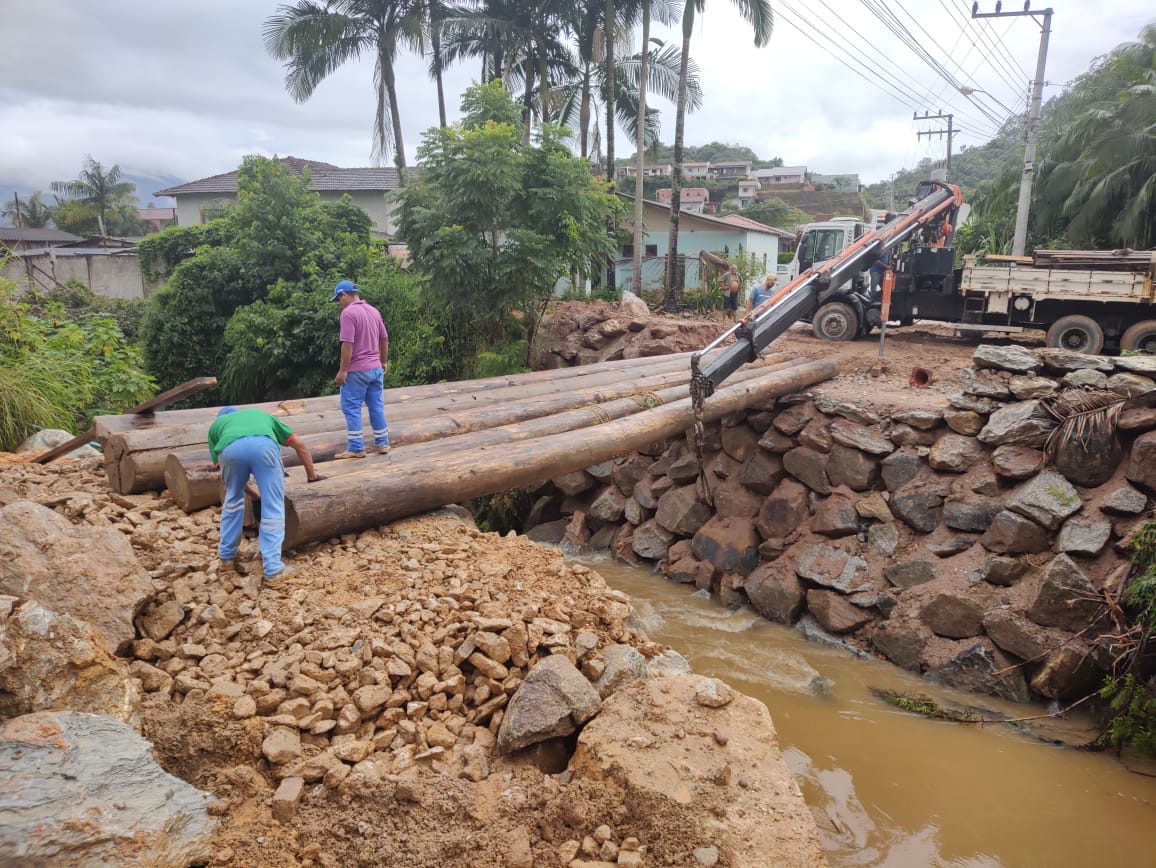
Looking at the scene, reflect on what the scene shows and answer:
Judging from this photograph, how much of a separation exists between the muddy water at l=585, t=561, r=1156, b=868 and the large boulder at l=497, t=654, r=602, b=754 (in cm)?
199

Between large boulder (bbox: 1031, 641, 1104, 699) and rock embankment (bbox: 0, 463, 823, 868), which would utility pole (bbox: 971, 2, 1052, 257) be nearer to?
large boulder (bbox: 1031, 641, 1104, 699)

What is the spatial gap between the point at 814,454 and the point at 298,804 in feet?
24.4

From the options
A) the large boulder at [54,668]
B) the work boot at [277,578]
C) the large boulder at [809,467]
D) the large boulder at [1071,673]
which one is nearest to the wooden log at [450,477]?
the work boot at [277,578]

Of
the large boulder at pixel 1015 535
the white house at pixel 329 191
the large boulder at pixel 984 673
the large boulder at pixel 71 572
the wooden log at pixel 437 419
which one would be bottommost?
the large boulder at pixel 984 673

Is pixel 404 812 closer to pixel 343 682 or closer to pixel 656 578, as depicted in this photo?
pixel 343 682

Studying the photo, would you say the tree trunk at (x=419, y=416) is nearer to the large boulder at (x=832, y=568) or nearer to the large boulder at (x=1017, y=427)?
the large boulder at (x=832, y=568)

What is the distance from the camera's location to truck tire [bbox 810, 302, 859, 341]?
11.9m

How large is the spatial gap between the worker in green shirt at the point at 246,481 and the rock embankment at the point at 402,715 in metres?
0.14

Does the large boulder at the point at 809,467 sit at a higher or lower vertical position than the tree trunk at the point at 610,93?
lower

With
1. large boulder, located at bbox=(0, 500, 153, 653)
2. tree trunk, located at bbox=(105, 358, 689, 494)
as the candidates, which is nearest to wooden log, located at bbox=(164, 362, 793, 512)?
tree trunk, located at bbox=(105, 358, 689, 494)

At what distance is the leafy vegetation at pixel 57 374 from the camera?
25.3 feet

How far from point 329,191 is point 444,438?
73.4 feet

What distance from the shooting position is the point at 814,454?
9008 mm

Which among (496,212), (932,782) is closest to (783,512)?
(932,782)
